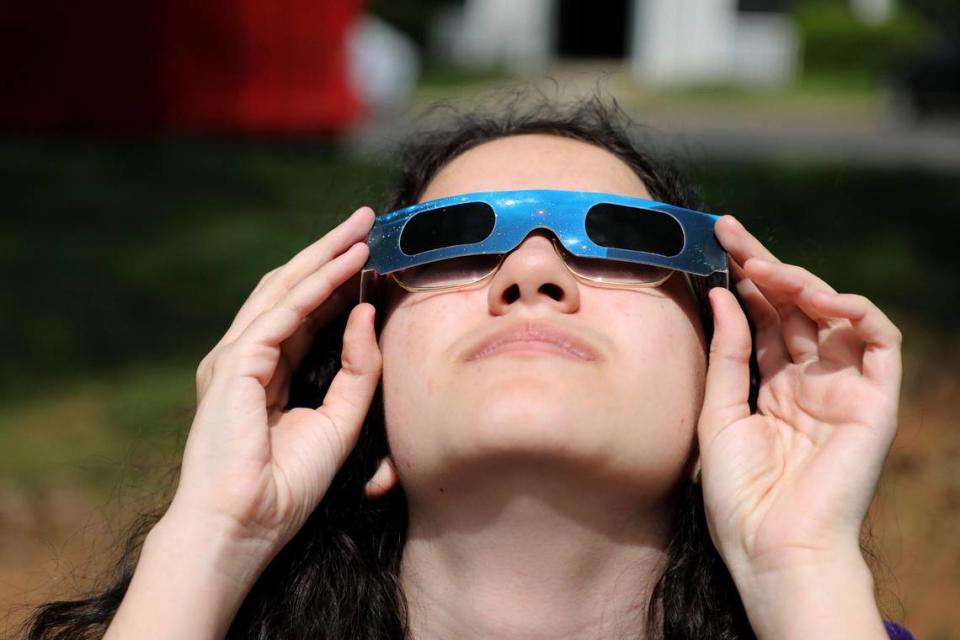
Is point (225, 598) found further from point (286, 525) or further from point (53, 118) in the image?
point (53, 118)

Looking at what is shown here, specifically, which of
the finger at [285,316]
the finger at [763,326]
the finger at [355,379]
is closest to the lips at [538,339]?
the finger at [355,379]

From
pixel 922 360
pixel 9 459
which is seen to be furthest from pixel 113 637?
pixel 922 360

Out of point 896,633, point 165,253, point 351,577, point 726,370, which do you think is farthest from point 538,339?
point 165,253

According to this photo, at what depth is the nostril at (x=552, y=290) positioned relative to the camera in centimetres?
228

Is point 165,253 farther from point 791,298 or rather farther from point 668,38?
point 668,38

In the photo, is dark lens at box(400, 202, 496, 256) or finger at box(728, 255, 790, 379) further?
finger at box(728, 255, 790, 379)

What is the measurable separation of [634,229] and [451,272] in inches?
15.9

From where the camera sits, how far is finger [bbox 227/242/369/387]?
233 centimetres

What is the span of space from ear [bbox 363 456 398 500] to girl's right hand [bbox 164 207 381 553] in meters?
0.11

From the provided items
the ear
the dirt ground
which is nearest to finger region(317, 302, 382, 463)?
the ear

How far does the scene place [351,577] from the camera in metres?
2.46

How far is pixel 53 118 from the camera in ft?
40.2

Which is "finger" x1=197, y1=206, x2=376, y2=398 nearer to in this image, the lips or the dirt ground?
the lips

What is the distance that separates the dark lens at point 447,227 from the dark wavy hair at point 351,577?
39cm
